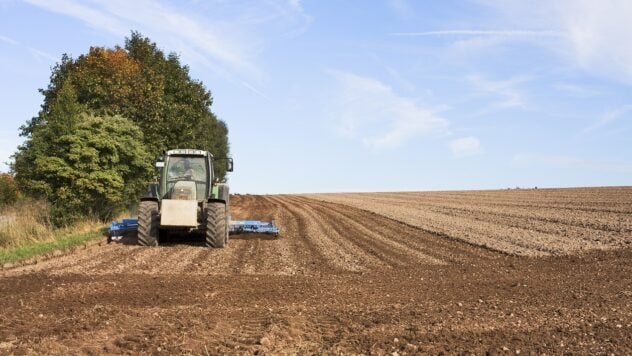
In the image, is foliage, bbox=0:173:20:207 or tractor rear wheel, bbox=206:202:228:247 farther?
foliage, bbox=0:173:20:207

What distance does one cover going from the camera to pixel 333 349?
241 inches

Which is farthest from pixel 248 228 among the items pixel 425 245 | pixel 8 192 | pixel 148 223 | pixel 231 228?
pixel 8 192

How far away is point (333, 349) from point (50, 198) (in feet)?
65.1

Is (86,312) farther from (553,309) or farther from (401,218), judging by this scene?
(401,218)

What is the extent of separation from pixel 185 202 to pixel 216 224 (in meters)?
1.03

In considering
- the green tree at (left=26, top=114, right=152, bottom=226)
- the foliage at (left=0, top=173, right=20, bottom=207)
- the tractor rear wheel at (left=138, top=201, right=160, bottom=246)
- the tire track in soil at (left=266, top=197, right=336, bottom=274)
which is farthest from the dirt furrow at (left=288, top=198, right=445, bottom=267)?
the foliage at (left=0, top=173, right=20, bottom=207)

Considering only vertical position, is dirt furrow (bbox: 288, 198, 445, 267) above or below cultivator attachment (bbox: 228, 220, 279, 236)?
below

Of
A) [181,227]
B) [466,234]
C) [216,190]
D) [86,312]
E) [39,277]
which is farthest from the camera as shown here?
[466,234]

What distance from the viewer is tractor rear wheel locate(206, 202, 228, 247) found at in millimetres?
15672

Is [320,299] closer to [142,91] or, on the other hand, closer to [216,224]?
[216,224]

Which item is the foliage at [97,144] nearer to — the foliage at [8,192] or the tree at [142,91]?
the tree at [142,91]

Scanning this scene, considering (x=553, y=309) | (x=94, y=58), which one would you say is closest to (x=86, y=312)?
(x=553, y=309)

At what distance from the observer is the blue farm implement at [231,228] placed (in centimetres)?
1775

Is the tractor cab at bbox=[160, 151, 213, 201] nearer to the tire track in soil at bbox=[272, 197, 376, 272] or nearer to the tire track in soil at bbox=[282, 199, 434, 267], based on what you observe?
the tire track in soil at bbox=[272, 197, 376, 272]
